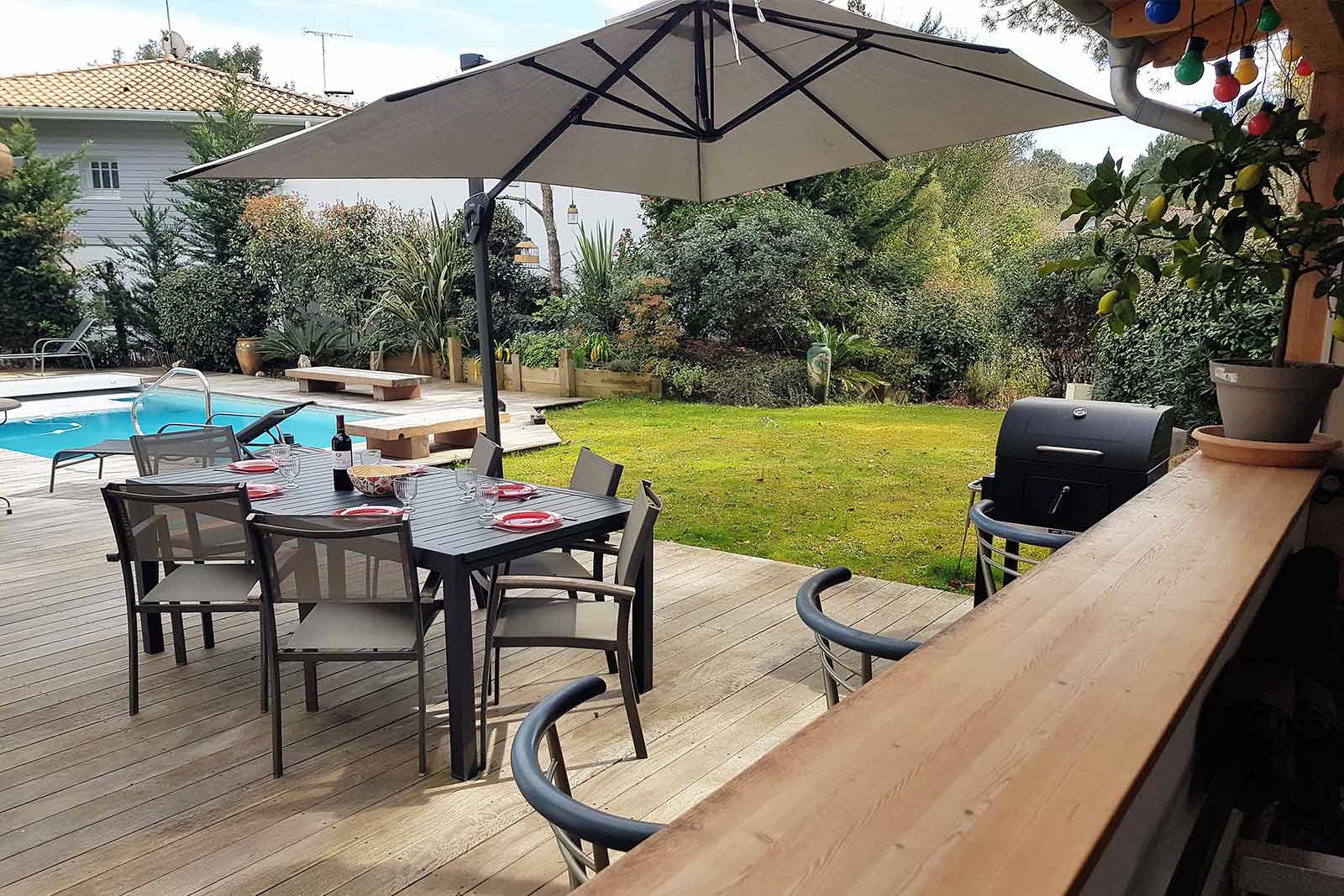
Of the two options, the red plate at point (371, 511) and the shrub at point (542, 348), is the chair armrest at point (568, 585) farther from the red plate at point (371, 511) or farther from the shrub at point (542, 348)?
the shrub at point (542, 348)

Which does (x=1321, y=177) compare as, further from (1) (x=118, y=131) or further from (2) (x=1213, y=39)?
(1) (x=118, y=131)

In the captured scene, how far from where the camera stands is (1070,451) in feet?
10.2

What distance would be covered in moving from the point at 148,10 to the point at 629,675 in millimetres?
46587

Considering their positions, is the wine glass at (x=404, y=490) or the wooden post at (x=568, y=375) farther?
the wooden post at (x=568, y=375)

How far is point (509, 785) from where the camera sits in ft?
8.95

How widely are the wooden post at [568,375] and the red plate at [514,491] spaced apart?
813 cm

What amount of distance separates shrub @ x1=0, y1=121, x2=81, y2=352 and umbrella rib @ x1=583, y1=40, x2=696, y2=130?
47.4 ft

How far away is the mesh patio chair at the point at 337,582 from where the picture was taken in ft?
8.73

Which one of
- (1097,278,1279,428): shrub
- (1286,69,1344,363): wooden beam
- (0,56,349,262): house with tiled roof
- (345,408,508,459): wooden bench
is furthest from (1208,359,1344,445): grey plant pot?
(0,56,349,262): house with tiled roof

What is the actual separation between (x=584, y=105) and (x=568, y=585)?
7.18ft

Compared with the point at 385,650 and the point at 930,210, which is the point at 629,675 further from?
the point at 930,210

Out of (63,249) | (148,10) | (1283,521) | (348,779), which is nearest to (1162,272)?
(1283,521)

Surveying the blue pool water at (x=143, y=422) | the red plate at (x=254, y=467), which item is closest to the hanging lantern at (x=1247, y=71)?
the red plate at (x=254, y=467)

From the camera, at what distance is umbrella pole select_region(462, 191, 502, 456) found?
420cm
